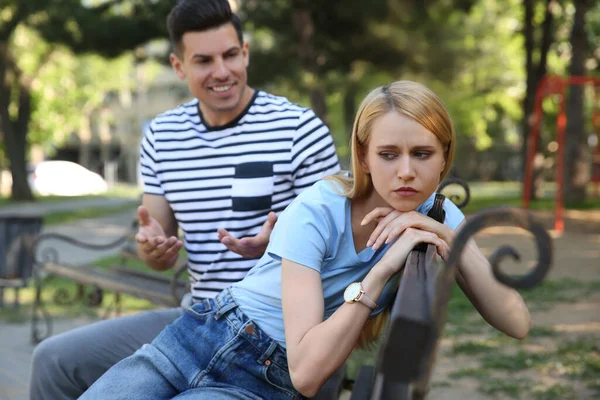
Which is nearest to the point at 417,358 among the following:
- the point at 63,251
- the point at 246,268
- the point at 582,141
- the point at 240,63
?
the point at 246,268

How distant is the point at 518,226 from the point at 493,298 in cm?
65

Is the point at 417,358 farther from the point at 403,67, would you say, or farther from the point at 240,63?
the point at 403,67

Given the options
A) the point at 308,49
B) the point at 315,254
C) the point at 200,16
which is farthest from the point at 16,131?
the point at 315,254

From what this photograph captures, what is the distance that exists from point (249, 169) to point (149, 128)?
1.67 feet

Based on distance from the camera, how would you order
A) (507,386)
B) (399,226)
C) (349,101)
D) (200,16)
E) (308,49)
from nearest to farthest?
(399,226) < (200,16) < (507,386) < (308,49) < (349,101)

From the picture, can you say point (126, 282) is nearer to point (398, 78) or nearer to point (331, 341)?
point (331, 341)

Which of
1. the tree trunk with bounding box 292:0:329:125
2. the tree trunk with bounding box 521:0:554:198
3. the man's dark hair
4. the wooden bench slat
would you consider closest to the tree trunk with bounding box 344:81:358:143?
the tree trunk with bounding box 521:0:554:198

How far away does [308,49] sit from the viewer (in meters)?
14.8

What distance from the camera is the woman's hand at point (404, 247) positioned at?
184 cm

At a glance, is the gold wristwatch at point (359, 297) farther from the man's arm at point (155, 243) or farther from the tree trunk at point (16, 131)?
the tree trunk at point (16, 131)

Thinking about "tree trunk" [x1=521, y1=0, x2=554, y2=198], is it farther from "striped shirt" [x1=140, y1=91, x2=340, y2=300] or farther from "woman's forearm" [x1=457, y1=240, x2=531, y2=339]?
"woman's forearm" [x1=457, y1=240, x2=531, y2=339]

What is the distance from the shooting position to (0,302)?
298 inches

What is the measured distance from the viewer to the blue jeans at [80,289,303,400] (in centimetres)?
212

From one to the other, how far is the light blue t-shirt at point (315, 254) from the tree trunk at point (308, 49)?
1223 centimetres
